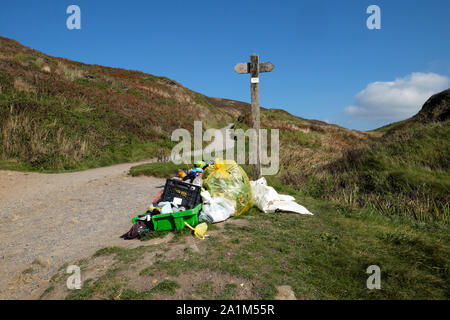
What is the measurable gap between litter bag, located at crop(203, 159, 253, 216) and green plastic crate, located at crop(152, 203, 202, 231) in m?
1.00

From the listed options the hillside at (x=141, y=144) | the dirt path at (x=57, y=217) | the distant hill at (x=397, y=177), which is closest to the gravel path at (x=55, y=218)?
the dirt path at (x=57, y=217)

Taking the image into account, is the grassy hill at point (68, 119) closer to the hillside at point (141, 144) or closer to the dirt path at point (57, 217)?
the hillside at point (141, 144)

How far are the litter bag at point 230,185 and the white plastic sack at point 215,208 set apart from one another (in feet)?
0.58

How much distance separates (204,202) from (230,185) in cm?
72

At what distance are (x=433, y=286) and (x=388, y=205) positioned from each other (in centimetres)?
431

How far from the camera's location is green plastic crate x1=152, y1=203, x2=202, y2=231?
413 cm

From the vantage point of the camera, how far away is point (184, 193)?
4.77 meters

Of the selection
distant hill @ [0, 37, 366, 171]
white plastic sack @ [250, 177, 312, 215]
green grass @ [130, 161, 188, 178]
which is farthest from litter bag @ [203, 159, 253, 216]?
distant hill @ [0, 37, 366, 171]

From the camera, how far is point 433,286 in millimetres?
2947

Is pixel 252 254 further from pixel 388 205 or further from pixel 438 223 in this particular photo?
pixel 388 205

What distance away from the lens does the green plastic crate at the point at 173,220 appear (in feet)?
13.5
